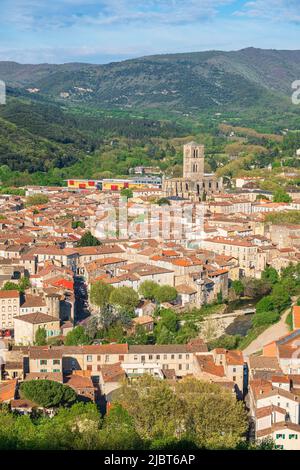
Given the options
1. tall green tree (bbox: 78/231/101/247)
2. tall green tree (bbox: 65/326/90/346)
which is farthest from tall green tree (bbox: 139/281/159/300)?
tall green tree (bbox: 78/231/101/247)

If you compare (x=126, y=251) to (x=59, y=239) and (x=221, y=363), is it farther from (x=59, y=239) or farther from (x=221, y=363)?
(x=221, y=363)

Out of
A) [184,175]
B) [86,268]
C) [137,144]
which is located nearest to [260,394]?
[86,268]

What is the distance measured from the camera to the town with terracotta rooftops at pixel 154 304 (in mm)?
8992

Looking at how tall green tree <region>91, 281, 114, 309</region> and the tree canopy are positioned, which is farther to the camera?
tall green tree <region>91, 281, 114, 309</region>

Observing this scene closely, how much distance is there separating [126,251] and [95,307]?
3.29 m

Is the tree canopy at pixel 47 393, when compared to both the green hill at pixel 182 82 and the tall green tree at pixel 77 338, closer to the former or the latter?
the tall green tree at pixel 77 338

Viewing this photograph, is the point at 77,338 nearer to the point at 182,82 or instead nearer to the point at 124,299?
the point at 124,299

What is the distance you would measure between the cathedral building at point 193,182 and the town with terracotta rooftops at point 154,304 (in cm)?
380

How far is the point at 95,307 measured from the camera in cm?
1320

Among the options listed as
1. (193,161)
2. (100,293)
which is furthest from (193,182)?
(100,293)

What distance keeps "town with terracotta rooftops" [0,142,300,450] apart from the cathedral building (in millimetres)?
3804

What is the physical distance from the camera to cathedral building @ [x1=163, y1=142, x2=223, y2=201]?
27984mm

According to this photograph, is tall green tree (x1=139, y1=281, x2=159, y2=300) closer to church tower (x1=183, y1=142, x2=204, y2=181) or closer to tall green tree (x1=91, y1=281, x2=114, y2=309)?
tall green tree (x1=91, y1=281, x2=114, y2=309)

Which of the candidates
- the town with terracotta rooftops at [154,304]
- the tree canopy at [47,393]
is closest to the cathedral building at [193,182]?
the town with terracotta rooftops at [154,304]
